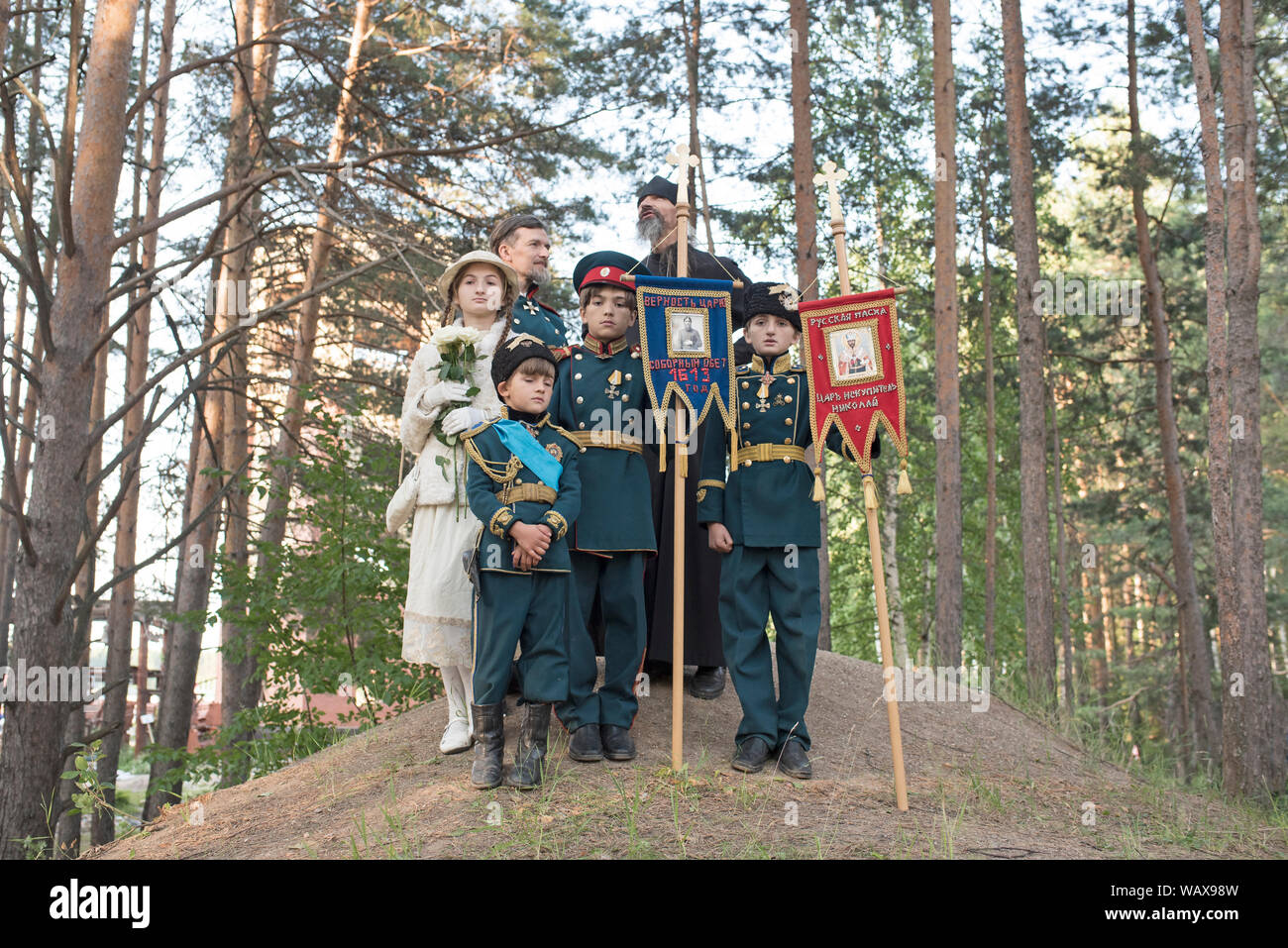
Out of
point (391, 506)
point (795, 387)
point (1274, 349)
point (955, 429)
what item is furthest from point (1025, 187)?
point (1274, 349)

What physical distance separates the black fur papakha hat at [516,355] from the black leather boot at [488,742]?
1512mm

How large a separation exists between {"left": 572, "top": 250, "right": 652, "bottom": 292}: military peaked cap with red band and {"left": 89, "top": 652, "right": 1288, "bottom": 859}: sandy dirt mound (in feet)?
7.53

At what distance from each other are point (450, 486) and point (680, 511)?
3.74 feet

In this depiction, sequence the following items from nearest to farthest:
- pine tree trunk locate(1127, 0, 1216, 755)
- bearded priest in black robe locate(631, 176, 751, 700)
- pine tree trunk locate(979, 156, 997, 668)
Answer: bearded priest in black robe locate(631, 176, 751, 700) < pine tree trunk locate(1127, 0, 1216, 755) < pine tree trunk locate(979, 156, 997, 668)

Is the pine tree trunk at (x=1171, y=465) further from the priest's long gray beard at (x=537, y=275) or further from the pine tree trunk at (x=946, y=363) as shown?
the priest's long gray beard at (x=537, y=275)

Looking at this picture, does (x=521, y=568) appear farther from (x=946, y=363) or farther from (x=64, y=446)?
(x=946, y=363)

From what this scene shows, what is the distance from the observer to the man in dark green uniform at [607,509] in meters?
4.65

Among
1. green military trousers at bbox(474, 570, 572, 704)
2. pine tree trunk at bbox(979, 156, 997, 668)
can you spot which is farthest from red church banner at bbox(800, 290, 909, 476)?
pine tree trunk at bbox(979, 156, 997, 668)

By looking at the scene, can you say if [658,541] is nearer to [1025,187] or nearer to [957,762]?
[957,762]

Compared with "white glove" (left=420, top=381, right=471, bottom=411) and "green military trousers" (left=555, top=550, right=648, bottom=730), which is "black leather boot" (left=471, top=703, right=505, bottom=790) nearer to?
"green military trousers" (left=555, top=550, right=648, bottom=730)

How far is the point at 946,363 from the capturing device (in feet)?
37.2

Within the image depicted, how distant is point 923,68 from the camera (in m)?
19.0

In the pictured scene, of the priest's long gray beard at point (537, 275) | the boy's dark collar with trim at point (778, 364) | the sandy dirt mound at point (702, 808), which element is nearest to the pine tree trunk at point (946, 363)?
the sandy dirt mound at point (702, 808)

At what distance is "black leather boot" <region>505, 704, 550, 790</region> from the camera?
13.8 ft
